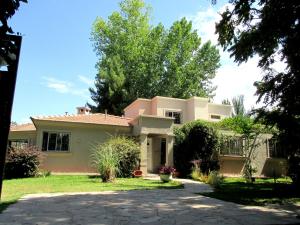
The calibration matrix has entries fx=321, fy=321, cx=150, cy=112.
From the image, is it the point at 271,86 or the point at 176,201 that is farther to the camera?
the point at 271,86

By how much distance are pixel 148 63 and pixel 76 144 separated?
76.4 feet

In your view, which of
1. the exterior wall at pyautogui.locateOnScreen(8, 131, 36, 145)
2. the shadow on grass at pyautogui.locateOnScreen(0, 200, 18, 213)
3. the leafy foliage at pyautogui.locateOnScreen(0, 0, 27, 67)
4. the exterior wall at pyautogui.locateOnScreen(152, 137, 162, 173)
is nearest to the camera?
the leafy foliage at pyautogui.locateOnScreen(0, 0, 27, 67)

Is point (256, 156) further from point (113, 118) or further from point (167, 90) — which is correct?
point (167, 90)

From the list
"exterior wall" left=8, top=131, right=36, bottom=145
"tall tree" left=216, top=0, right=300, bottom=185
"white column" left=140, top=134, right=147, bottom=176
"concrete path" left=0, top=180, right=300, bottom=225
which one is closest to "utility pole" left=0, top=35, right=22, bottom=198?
"concrete path" left=0, top=180, right=300, bottom=225

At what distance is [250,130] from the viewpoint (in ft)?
68.2

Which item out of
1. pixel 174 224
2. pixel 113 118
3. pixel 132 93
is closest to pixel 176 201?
pixel 174 224

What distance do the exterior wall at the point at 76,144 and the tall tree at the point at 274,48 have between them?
Answer: 1283 centimetres

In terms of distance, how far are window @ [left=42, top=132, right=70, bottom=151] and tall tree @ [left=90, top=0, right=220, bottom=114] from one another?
1846cm

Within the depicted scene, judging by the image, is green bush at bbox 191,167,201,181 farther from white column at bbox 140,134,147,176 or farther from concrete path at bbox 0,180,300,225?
concrete path at bbox 0,180,300,225

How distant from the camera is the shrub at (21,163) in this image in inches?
747

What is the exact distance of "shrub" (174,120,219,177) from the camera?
71.1ft

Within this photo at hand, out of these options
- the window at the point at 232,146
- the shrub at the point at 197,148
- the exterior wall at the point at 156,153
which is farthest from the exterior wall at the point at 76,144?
the window at the point at 232,146

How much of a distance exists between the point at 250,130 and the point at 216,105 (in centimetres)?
897

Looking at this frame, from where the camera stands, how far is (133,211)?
8594 mm
